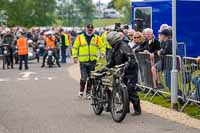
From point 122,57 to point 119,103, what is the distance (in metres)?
1.17

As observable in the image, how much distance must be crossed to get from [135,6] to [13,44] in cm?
775

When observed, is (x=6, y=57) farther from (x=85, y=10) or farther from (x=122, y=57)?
(x=85, y=10)

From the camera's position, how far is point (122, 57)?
12.8m

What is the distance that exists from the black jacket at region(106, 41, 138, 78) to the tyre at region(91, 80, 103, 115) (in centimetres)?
55

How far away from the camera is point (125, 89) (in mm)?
11852

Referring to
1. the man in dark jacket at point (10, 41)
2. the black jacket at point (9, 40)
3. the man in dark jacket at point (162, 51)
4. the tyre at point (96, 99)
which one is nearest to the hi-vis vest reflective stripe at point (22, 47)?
the man in dark jacket at point (10, 41)

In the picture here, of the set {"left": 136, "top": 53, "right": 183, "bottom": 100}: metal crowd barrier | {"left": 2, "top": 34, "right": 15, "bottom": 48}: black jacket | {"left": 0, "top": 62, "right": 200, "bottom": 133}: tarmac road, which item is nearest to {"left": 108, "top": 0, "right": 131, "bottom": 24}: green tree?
{"left": 2, "top": 34, "right": 15, "bottom": 48}: black jacket

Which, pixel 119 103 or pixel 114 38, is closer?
pixel 119 103

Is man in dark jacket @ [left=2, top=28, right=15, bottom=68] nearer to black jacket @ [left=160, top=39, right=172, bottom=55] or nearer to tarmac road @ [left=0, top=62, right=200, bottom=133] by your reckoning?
tarmac road @ [left=0, top=62, right=200, bottom=133]

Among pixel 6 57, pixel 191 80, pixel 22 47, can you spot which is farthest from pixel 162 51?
pixel 6 57

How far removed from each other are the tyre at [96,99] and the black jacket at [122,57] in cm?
55

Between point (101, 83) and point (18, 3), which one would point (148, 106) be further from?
point (18, 3)

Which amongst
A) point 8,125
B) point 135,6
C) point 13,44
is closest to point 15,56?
point 13,44

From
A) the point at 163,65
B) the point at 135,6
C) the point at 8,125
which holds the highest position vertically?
the point at 135,6
